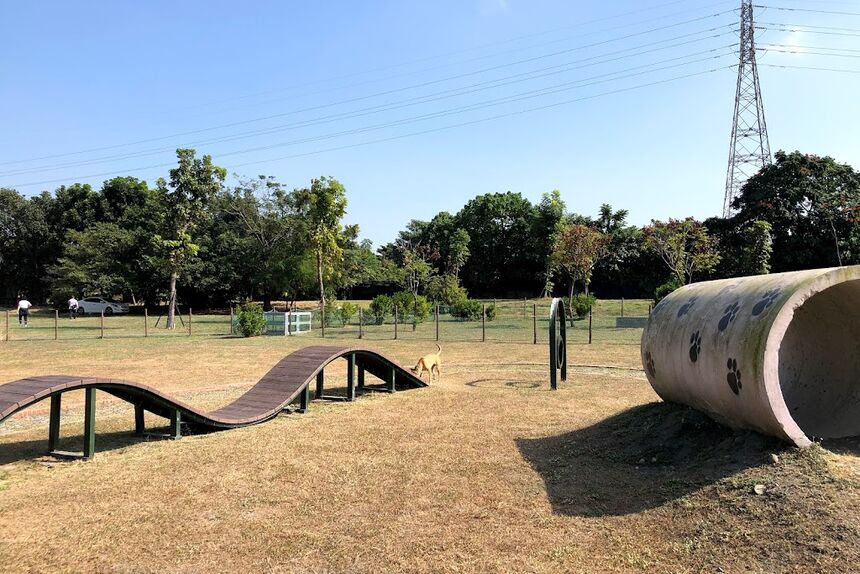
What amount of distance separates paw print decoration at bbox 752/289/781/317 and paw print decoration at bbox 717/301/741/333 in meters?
0.25

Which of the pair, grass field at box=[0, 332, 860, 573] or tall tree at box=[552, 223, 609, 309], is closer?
grass field at box=[0, 332, 860, 573]

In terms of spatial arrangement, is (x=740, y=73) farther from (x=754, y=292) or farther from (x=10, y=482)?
(x=10, y=482)

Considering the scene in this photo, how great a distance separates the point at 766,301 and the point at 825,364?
2.00 metres

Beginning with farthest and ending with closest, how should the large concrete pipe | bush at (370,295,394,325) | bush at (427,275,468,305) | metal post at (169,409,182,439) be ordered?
bush at (427,275,468,305)
bush at (370,295,394,325)
metal post at (169,409,182,439)
the large concrete pipe

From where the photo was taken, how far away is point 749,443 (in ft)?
15.9

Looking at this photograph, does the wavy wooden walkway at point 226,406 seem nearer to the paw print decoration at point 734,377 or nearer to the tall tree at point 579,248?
the paw print decoration at point 734,377

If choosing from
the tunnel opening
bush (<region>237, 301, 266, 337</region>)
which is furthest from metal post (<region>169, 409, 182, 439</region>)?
bush (<region>237, 301, 266, 337</region>)

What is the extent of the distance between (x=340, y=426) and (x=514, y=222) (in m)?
48.2

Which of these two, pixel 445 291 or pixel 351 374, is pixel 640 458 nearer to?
pixel 351 374

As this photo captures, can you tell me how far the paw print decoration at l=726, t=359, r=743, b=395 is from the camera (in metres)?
4.73

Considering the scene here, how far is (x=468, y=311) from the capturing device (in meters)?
30.9

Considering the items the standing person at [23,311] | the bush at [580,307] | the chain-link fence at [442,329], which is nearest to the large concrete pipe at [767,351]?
the chain-link fence at [442,329]

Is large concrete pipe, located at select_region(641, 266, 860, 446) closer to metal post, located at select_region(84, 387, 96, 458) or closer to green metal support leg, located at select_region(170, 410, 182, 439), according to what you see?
green metal support leg, located at select_region(170, 410, 182, 439)

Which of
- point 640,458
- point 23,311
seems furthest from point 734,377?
point 23,311
